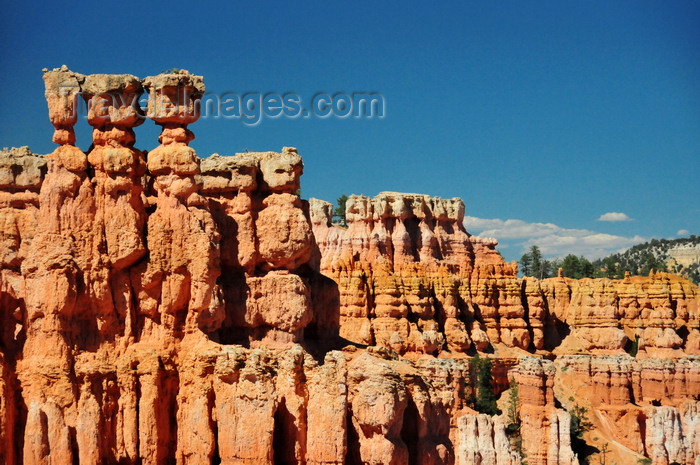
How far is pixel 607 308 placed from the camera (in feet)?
281

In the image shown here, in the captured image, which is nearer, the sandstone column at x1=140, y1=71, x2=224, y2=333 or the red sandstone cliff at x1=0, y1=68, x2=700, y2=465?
the red sandstone cliff at x1=0, y1=68, x2=700, y2=465

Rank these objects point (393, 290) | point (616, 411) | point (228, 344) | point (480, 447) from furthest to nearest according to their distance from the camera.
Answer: point (393, 290)
point (616, 411)
point (480, 447)
point (228, 344)

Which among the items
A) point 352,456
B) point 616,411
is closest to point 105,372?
point 352,456

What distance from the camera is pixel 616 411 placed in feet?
233

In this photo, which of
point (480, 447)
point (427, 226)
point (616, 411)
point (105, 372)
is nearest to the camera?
point (105, 372)

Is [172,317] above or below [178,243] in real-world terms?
below

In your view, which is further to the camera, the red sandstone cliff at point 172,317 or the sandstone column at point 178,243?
the sandstone column at point 178,243

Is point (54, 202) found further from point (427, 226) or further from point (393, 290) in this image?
point (427, 226)

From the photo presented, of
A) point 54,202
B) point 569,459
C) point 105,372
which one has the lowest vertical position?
point 569,459

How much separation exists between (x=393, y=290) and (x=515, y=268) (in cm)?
1465

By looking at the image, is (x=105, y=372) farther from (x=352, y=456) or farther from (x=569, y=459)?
(x=569, y=459)

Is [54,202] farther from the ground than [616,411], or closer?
farther from the ground

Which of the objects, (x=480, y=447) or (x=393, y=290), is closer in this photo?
(x=480, y=447)

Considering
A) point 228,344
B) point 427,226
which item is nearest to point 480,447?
point 228,344
